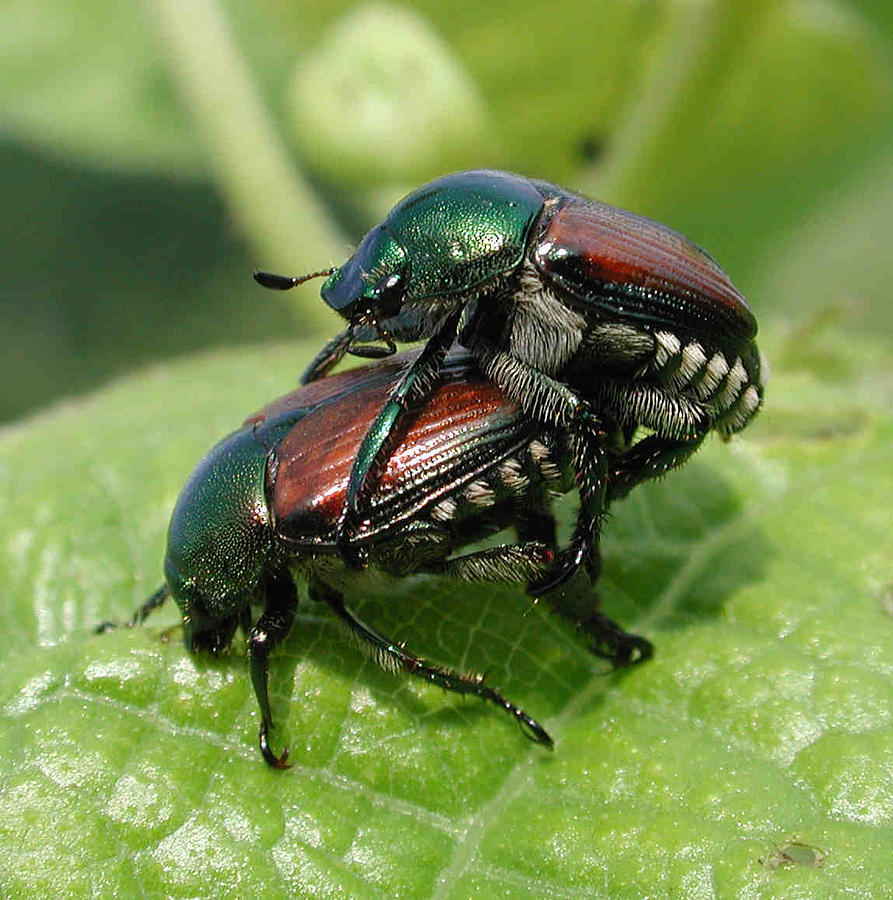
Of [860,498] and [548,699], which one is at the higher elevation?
[860,498]

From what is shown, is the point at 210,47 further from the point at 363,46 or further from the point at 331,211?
the point at 331,211

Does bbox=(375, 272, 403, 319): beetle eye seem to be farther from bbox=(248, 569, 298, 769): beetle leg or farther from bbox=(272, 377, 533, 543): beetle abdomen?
bbox=(248, 569, 298, 769): beetle leg

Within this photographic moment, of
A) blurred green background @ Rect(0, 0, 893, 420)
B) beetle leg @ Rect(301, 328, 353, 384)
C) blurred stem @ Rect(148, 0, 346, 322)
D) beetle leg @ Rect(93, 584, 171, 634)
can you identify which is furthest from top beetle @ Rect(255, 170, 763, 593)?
blurred stem @ Rect(148, 0, 346, 322)

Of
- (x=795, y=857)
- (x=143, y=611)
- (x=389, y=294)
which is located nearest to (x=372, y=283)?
(x=389, y=294)

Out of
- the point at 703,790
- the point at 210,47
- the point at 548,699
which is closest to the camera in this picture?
the point at 703,790

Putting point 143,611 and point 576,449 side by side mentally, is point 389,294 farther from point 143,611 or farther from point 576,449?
point 143,611

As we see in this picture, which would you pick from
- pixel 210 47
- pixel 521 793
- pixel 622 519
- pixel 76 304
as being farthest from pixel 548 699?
pixel 76 304
